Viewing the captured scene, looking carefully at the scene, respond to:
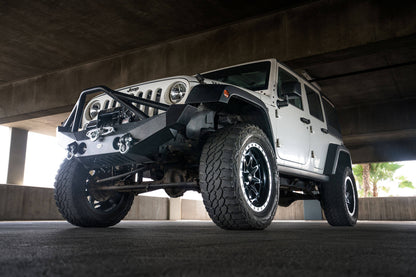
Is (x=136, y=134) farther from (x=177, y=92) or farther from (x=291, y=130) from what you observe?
(x=291, y=130)

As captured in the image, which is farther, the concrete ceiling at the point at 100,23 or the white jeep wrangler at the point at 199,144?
the concrete ceiling at the point at 100,23

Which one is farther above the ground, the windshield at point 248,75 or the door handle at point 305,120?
the windshield at point 248,75

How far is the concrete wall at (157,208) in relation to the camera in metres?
12.0

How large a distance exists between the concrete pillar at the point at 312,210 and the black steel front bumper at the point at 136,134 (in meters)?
17.9

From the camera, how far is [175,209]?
1961 centimetres

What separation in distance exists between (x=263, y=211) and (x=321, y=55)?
5.72 m

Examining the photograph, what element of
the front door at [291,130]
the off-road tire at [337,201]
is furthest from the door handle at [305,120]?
the off-road tire at [337,201]

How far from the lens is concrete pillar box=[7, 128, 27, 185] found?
2017 cm

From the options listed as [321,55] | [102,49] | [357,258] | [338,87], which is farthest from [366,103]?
[357,258]

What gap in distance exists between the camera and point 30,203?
12.4 m

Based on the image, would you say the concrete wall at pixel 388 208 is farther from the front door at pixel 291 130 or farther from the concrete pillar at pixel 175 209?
the front door at pixel 291 130

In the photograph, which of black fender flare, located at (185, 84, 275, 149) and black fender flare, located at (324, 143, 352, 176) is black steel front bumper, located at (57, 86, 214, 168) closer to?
black fender flare, located at (185, 84, 275, 149)

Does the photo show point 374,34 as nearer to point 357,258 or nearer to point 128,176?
point 128,176

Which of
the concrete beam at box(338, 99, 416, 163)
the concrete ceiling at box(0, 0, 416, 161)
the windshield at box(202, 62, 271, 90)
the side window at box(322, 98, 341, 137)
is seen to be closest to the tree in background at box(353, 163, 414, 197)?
the concrete beam at box(338, 99, 416, 163)
